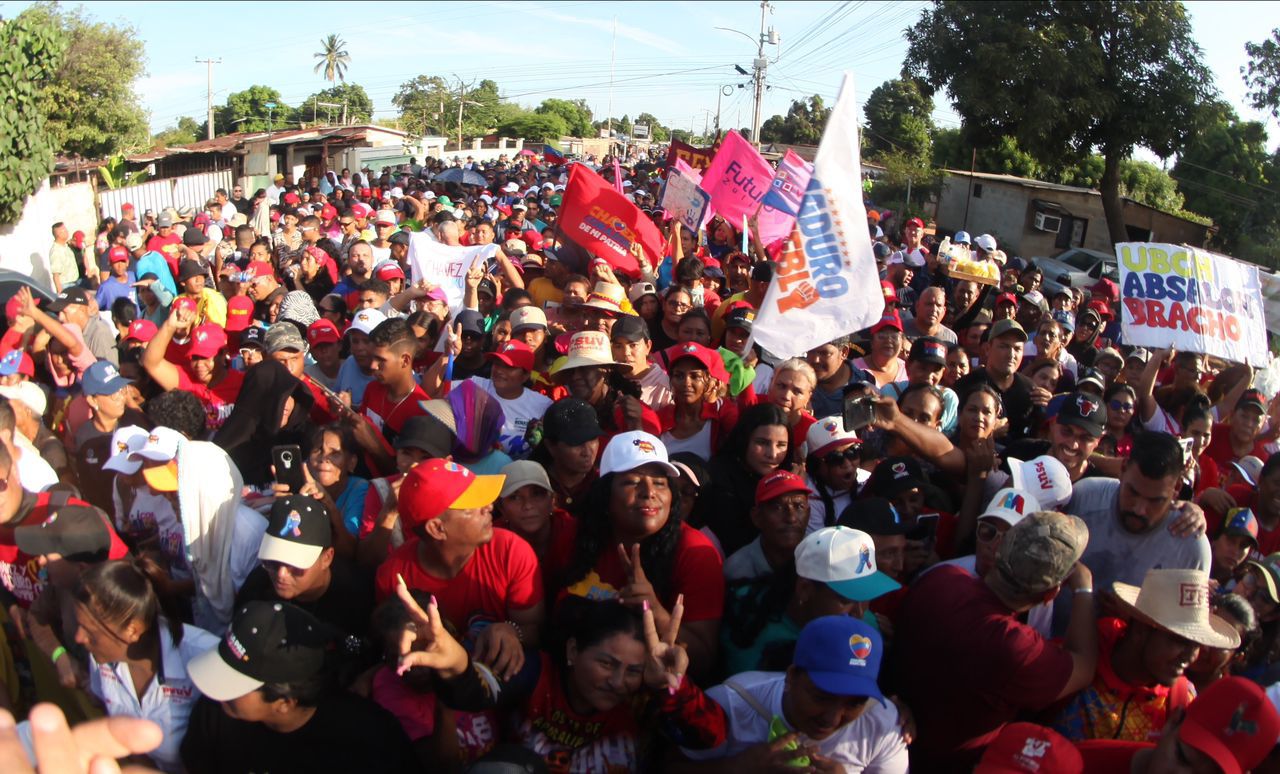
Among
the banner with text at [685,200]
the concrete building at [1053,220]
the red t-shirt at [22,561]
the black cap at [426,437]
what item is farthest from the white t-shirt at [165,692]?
the concrete building at [1053,220]

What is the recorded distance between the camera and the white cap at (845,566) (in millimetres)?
2867

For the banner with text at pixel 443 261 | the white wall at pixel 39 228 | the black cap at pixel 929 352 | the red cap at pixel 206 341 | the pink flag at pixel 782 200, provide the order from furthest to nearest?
the white wall at pixel 39 228
the pink flag at pixel 782 200
the banner with text at pixel 443 261
the red cap at pixel 206 341
the black cap at pixel 929 352

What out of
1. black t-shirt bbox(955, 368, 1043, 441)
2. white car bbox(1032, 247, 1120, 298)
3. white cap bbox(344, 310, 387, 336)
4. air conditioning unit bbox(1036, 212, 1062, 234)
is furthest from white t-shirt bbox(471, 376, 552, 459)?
air conditioning unit bbox(1036, 212, 1062, 234)

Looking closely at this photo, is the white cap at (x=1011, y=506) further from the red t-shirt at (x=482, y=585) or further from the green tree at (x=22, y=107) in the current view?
the green tree at (x=22, y=107)

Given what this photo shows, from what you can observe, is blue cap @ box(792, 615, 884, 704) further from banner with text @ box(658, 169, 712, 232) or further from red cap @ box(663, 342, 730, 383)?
banner with text @ box(658, 169, 712, 232)

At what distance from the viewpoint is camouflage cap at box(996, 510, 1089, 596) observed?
263 centimetres

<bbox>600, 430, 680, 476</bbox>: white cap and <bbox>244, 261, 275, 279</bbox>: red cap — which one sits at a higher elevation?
<bbox>244, 261, 275, 279</bbox>: red cap

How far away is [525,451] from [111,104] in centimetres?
3453

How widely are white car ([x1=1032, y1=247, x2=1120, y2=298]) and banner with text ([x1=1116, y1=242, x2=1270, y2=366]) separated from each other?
12333mm

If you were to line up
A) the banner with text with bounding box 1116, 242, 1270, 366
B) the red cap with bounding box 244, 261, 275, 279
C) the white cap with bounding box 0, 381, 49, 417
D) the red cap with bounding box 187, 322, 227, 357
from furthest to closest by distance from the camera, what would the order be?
the red cap with bounding box 244, 261, 275, 279 < the banner with text with bounding box 1116, 242, 1270, 366 < the red cap with bounding box 187, 322, 227, 357 < the white cap with bounding box 0, 381, 49, 417

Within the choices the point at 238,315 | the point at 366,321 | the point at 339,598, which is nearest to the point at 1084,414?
the point at 339,598

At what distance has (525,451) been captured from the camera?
14.2 feet

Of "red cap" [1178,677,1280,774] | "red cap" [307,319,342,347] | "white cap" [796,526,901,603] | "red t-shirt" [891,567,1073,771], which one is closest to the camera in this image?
"red cap" [1178,677,1280,774]

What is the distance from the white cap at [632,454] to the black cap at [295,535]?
1014 mm
